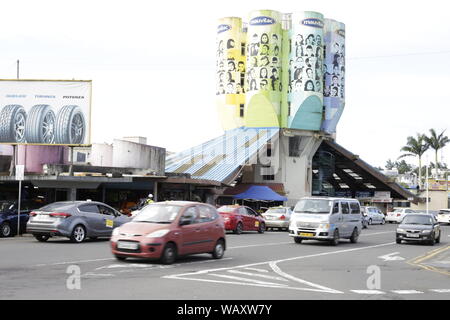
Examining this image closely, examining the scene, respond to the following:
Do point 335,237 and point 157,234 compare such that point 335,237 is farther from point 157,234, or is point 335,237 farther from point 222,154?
point 222,154

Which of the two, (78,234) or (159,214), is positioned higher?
(159,214)

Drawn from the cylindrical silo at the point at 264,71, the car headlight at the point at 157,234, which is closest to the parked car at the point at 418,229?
the car headlight at the point at 157,234

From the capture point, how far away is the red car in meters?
29.9

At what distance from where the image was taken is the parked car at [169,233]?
14.2m

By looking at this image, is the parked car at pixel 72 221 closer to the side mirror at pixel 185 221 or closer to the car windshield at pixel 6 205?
the car windshield at pixel 6 205

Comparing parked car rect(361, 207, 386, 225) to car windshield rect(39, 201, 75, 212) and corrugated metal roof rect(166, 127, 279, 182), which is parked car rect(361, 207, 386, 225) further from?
car windshield rect(39, 201, 75, 212)

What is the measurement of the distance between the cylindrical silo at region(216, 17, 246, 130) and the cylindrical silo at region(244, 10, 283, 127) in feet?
6.67

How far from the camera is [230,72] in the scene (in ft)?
219

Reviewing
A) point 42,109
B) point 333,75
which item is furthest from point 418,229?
point 333,75

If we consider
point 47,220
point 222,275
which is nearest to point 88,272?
point 222,275

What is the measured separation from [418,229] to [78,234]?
48.3 ft

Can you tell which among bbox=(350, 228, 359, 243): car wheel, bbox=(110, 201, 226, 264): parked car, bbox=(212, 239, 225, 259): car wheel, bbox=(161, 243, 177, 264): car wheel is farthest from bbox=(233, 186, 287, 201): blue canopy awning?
bbox=(161, 243, 177, 264): car wheel

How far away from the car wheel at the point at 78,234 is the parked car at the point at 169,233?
235 inches
